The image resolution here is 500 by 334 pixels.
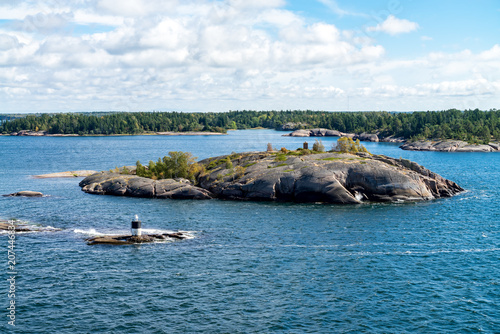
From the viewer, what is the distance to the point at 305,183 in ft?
286

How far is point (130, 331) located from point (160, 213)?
41.4 m

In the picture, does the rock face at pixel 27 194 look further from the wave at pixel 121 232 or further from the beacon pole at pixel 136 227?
the beacon pole at pixel 136 227

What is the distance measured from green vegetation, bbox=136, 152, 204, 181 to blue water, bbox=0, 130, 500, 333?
1963 centimetres

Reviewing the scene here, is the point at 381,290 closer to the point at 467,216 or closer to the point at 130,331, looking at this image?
the point at 130,331

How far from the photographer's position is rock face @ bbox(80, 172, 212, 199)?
300 feet

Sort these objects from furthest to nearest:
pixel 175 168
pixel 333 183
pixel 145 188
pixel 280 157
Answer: pixel 280 157, pixel 175 168, pixel 145 188, pixel 333 183

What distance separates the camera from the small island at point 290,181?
8775 cm

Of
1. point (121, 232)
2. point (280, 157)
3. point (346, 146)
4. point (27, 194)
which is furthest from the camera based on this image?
point (346, 146)

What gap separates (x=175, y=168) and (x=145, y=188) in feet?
33.1

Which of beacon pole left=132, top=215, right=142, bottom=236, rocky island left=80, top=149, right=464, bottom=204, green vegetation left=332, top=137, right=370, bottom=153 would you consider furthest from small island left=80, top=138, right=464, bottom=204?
beacon pole left=132, top=215, right=142, bottom=236

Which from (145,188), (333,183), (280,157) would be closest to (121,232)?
(145,188)

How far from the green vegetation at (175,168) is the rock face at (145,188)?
3.67 m

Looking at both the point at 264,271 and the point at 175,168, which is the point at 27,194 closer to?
the point at 175,168

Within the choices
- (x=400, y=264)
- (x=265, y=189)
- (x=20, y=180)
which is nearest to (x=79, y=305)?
(x=400, y=264)
